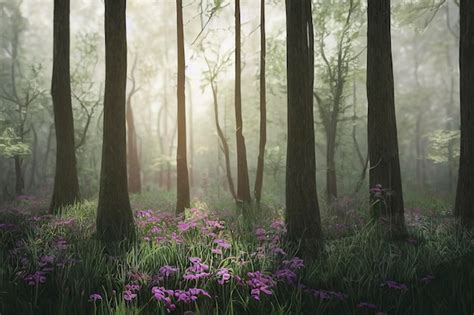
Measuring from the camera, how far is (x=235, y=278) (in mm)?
4469

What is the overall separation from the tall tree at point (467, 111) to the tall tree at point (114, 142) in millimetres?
7323

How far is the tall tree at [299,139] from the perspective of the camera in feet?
19.9

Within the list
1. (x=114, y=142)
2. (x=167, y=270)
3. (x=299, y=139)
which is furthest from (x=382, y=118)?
(x=114, y=142)

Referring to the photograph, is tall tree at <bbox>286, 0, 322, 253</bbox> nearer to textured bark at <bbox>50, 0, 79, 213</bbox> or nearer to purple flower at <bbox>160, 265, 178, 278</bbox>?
purple flower at <bbox>160, 265, 178, 278</bbox>

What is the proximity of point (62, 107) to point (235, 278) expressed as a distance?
25.8ft

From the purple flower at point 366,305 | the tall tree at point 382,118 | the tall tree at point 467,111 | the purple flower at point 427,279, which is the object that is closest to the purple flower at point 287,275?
the purple flower at point 366,305

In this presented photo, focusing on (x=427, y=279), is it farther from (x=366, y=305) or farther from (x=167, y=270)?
(x=167, y=270)

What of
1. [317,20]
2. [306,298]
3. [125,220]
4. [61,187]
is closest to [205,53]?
[317,20]

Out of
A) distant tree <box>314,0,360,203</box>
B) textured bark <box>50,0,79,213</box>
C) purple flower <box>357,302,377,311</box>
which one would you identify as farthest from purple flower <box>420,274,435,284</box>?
distant tree <box>314,0,360,203</box>

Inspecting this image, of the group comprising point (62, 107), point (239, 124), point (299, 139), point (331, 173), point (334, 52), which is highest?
point (334, 52)

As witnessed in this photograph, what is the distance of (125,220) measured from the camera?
22.3 ft

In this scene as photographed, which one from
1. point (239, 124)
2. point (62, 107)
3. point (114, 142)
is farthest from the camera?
point (239, 124)

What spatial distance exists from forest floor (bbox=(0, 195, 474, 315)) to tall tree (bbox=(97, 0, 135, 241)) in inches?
16.8

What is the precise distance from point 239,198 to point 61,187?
5826 millimetres
